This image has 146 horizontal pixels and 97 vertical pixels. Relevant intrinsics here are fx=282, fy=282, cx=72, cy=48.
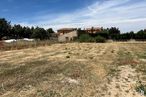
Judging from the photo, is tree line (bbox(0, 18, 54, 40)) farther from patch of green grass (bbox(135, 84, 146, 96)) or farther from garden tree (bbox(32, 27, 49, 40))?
patch of green grass (bbox(135, 84, 146, 96))

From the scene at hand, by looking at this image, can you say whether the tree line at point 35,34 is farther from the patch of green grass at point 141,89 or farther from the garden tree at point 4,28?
the patch of green grass at point 141,89

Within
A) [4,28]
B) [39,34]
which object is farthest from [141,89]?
[39,34]

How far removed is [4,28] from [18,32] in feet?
27.8

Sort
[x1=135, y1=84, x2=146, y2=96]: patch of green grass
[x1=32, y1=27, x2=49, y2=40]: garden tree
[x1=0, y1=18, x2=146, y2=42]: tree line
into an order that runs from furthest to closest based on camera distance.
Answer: [x1=32, y1=27, x2=49, y2=40]: garden tree < [x1=0, y1=18, x2=146, y2=42]: tree line < [x1=135, y1=84, x2=146, y2=96]: patch of green grass

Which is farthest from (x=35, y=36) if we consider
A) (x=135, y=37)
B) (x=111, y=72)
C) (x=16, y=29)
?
(x=111, y=72)

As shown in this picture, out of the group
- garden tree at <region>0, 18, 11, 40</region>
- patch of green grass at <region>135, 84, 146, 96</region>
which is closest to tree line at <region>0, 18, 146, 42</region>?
garden tree at <region>0, 18, 11, 40</region>

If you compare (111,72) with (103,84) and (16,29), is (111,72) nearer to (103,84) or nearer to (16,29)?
(103,84)

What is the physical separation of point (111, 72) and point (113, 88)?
517 cm

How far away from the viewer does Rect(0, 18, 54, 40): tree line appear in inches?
3740

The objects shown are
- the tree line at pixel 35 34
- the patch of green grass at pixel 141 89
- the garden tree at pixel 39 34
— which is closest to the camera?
the patch of green grass at pixel 141 89

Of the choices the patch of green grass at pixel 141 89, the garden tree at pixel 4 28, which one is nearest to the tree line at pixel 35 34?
the garden tree at pixel 4 28

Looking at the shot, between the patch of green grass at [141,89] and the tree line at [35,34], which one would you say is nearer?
the patch of green grass at [141,89]

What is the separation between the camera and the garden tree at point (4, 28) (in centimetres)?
9339

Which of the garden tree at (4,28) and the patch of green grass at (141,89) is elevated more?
the garden tree at (4,28)
